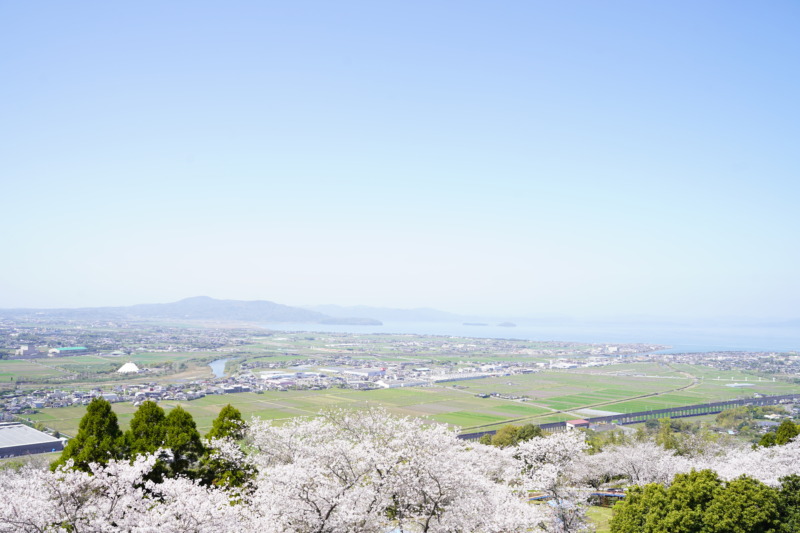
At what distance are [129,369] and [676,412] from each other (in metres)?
70.2

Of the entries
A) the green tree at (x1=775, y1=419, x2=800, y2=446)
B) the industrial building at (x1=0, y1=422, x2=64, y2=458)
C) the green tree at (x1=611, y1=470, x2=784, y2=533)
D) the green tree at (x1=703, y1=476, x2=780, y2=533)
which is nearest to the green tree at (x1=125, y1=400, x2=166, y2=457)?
the green tree at (x1=611, y1=470, x2=784, y2=533)

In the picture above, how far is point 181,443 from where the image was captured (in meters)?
17.8

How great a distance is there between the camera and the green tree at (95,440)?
1582 cm

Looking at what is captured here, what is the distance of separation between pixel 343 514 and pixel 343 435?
5490 millimetres

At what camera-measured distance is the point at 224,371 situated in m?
78.7

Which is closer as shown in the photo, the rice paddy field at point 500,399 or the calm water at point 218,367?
the rice paddy field at point 500,399

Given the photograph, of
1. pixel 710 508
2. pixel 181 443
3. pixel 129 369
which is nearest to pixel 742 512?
pixel 710 508

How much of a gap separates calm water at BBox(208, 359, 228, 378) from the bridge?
4737cm

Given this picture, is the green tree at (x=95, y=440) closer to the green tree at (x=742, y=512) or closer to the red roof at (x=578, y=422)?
the green tree at (x=742, y=512)

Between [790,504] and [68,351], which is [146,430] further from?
[68,351]

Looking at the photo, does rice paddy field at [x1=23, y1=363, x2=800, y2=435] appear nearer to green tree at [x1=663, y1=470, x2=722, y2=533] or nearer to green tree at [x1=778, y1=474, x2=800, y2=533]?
green tree at [x1=663, y1=470, x2=722, y2=533]

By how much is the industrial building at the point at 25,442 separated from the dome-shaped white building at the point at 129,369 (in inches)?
1307

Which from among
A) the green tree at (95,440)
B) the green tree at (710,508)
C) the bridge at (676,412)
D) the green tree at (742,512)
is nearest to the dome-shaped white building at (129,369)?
the bridge at (676,412)

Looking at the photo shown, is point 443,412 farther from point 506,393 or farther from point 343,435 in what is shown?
point 343,435
